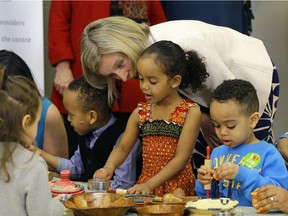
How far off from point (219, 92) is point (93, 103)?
751 millimetres

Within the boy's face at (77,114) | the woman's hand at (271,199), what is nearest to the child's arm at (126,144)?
the boy's face at (77,114)

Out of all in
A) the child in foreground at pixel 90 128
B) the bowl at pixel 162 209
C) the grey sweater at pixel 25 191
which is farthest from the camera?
the child in foreground at pixel 90 128

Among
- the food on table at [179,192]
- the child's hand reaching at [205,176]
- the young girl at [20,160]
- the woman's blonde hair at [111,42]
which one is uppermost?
the woman's blonde hair at [111,42]

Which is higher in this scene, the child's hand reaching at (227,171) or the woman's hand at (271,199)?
the child's hand reaching at (227,171)

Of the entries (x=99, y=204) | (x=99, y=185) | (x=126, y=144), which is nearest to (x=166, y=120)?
(x=126, y=144)

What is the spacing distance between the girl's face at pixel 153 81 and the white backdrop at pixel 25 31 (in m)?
1.83

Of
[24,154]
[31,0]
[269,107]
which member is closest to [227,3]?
[31,0]

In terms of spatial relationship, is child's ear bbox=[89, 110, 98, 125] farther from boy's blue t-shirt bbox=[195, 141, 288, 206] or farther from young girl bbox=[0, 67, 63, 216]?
young girl bbox=[0, 67, 63, 216]

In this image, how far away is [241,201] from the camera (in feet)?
8.21

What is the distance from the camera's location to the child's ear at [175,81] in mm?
2879

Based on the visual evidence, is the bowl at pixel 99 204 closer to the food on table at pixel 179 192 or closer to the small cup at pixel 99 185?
the small cup at pixel 99 185

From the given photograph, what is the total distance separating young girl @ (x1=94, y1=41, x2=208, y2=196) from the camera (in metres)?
2.81

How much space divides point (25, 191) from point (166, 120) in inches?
37.6

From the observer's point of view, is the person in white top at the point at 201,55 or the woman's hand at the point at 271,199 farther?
the person in white top at the point at 201,55
